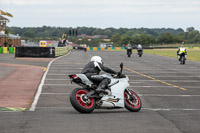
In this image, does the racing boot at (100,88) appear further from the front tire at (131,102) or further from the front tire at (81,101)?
→ the front tire at (131,102)

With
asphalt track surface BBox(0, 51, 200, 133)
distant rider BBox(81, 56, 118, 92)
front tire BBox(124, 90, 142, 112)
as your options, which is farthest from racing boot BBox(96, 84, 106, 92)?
front tire BBox(124, 90, 142, 112)

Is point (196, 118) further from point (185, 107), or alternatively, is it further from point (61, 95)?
point (61, 95)

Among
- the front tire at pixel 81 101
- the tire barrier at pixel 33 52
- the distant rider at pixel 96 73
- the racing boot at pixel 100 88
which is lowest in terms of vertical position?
the tire barrier at pixel 33 52

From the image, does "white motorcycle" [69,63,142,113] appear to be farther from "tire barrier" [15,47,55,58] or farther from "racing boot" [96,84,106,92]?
"tire barrier" [15,47,55,58]

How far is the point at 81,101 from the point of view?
996 cm

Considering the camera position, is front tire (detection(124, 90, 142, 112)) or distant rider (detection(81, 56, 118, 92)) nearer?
distant rider (detection(81, 56, 118, 92))

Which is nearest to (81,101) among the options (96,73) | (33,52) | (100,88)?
(100,88)

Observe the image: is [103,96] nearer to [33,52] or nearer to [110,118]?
[110,118]

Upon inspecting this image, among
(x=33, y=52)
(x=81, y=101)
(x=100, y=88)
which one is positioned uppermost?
(x=100, y=88)

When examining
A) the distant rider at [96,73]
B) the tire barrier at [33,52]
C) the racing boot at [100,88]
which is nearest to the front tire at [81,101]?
the racing boot at [100,88]

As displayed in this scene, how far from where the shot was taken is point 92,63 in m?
10.5

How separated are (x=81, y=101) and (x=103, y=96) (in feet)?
2.12

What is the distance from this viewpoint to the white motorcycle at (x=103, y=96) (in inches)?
391

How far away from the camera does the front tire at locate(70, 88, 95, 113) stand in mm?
9758
